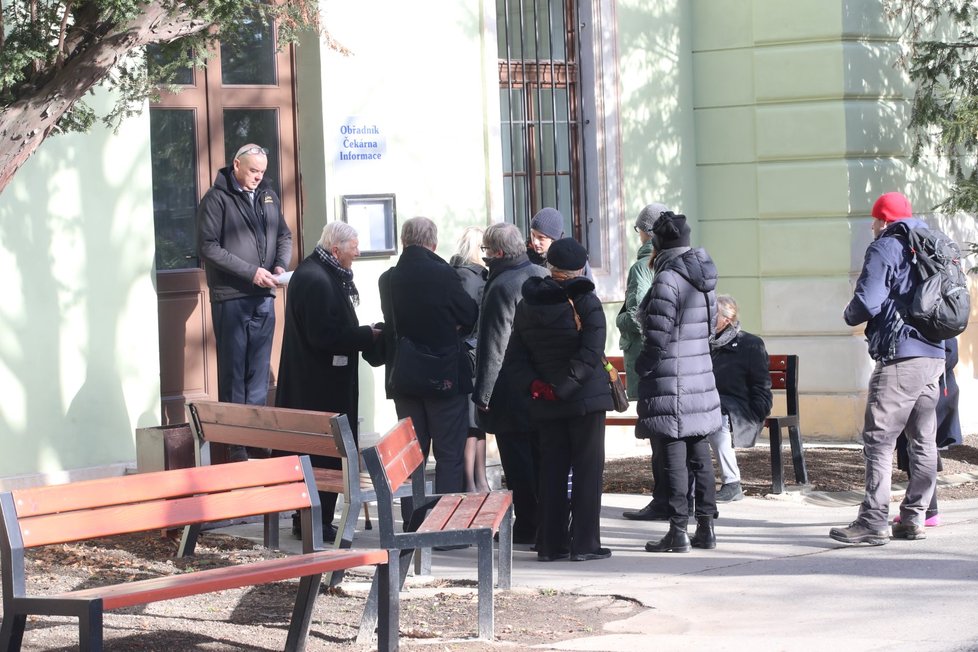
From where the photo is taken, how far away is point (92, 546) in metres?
8.50

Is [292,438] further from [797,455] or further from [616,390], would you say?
[797,455]

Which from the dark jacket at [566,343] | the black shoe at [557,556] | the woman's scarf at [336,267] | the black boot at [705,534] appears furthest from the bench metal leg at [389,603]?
the woman's scarf at [336,267]

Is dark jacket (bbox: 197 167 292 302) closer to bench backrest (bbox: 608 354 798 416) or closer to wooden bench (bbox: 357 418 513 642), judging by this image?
bench backrest (bbox: 608 354 798 416)

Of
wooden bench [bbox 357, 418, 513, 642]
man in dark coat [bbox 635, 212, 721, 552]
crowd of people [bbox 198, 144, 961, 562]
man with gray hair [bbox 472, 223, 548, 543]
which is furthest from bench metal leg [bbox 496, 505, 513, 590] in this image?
man in dark coat [bbox 635, 212, 721, 552]

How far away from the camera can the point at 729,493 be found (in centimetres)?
1014

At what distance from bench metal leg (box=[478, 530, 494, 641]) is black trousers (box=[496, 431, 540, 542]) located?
224 cm

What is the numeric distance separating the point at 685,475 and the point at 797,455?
2548 millimetres

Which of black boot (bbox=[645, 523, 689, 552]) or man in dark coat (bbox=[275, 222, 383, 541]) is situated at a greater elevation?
man in dark coat (bbox=[275, 222, 383, 541])

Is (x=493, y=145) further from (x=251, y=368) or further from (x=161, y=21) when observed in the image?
(x=161, y=21)

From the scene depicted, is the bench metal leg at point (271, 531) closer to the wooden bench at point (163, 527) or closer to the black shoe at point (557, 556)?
the black shoe at point (557, 556)

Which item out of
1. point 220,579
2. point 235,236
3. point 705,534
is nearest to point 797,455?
point 705,534

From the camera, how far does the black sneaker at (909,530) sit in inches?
336

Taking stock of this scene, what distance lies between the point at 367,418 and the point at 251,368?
64.9 inches

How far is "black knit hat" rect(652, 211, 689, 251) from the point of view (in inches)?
328
